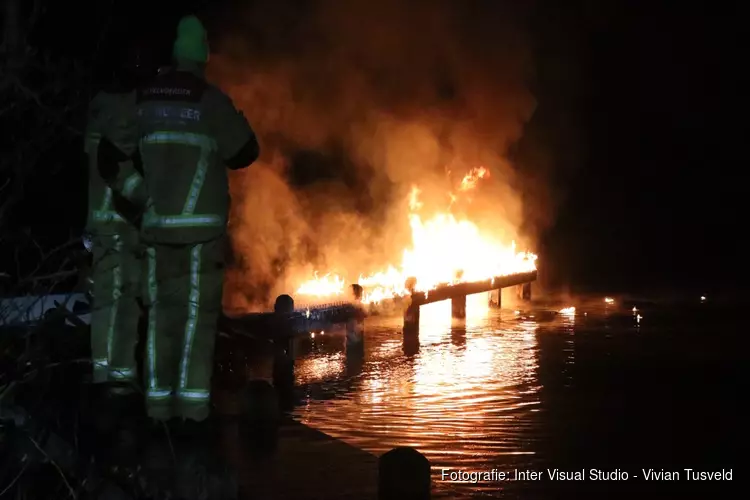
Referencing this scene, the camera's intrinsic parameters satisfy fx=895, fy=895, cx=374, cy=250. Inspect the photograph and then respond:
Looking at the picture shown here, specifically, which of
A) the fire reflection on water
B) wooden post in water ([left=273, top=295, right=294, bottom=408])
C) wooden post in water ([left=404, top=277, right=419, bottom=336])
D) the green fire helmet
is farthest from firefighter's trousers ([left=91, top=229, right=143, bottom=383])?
wooden post in water ([left=404, top=277, right=419, bottom=336])

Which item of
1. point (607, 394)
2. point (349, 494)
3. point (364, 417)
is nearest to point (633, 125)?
point (607, 394)

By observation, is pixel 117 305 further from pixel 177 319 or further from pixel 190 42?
pixel 190 42

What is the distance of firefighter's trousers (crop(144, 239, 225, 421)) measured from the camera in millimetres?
4648

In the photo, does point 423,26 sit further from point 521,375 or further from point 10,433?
point 10,433

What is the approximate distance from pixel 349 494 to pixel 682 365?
8425mm

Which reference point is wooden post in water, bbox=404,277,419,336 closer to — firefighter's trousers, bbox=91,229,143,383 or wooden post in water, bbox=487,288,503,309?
firefighter's trousers, bbox=91,229,143,383

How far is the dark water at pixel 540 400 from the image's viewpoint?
21.2 ft

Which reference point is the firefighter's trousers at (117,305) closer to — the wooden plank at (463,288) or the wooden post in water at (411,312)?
the wooden post in water at (411,312)

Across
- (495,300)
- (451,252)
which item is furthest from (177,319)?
(495,300)

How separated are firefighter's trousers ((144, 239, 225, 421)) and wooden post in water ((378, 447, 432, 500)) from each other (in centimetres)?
102

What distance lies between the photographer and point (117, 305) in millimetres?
5508

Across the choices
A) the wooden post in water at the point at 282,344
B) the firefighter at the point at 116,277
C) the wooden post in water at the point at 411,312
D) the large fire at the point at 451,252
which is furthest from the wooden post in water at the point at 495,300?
the firefighter at the point at 116,277

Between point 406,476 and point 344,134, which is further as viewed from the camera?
point 344,134

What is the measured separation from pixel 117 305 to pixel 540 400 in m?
5.02
